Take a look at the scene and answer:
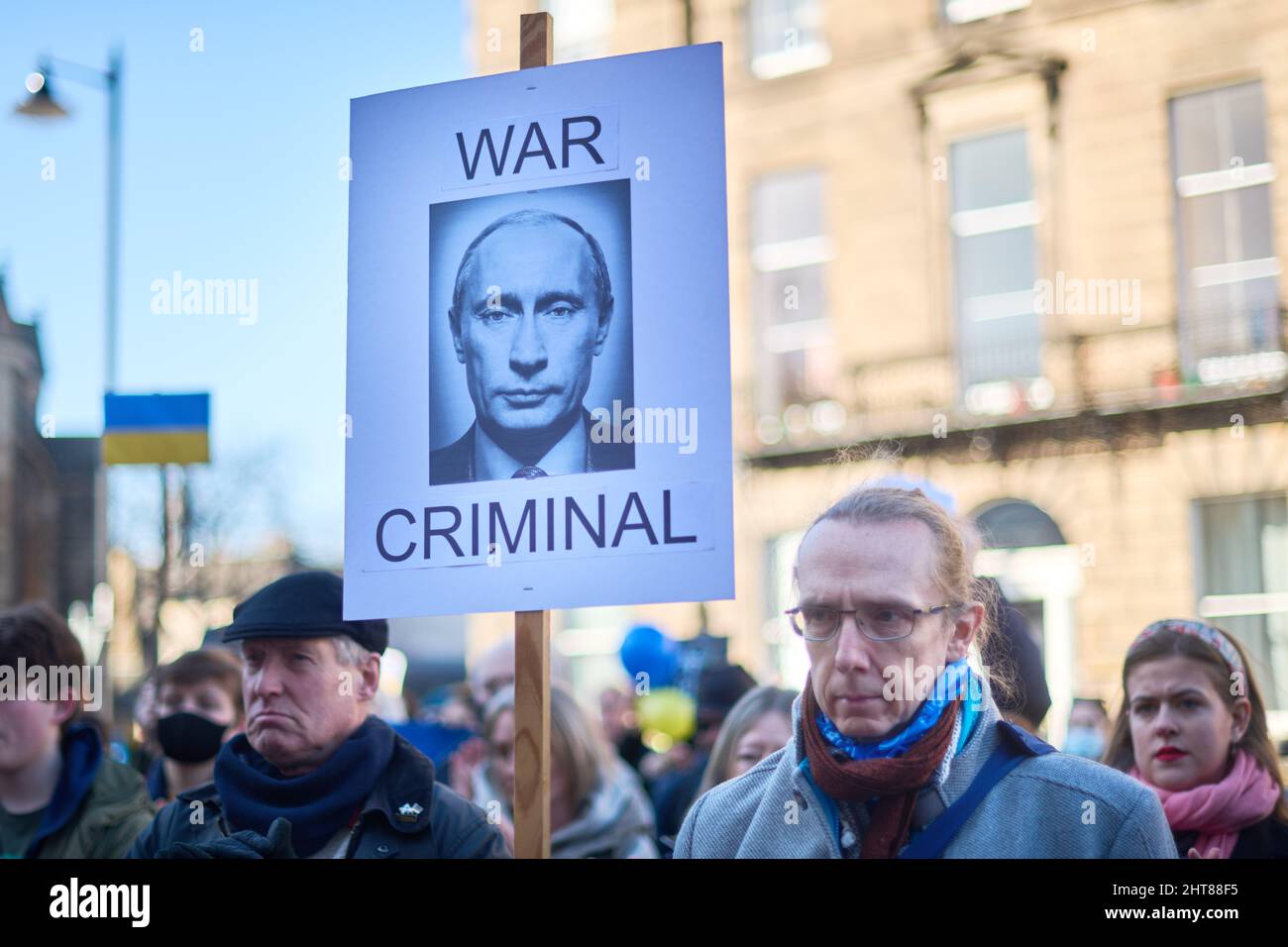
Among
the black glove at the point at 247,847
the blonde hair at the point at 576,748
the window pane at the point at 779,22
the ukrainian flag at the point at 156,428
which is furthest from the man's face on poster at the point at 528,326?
the window pane at the point at 779,22

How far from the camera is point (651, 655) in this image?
6.97m

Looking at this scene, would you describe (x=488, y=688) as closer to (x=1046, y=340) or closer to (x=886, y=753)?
(x=886, y=753)

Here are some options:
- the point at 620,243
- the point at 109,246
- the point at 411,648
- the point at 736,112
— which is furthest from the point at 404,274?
the point at 411,648

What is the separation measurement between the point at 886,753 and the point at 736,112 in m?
13.2

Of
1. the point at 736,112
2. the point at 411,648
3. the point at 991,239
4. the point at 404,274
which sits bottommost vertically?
the point at 411,648

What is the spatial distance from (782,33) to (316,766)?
43.4 feet

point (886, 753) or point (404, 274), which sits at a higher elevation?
point (404, 274)

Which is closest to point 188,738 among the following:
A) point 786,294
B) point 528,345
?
point 528,345

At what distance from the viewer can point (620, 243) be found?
246cm

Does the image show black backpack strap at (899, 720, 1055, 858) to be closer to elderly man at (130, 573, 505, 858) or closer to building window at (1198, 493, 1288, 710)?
elderly man at (130, 573, 505, 858)

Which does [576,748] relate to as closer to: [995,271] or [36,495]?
[995,271]

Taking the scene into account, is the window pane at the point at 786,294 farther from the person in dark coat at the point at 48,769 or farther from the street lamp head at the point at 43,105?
the person in dark coat at the point at 48,769

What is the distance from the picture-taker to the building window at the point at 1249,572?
35.0 feet
